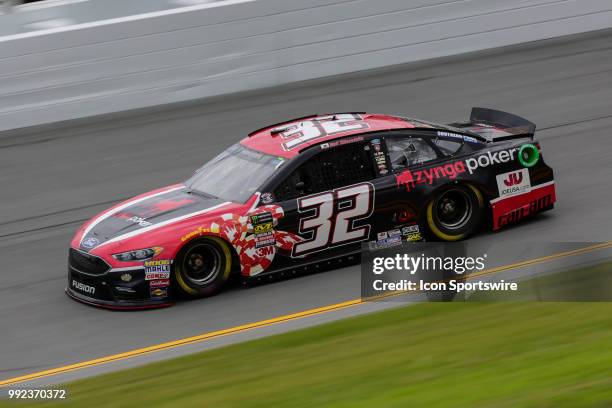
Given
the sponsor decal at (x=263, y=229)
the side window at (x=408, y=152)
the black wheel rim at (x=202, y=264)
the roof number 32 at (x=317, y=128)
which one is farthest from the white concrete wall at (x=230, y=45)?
the sponsor decal at (x=263, y=229)

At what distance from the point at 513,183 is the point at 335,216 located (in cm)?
215

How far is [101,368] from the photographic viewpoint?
8469mm

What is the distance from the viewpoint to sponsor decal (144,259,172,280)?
9656 mm

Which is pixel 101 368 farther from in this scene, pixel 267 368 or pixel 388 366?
pixel 388 366

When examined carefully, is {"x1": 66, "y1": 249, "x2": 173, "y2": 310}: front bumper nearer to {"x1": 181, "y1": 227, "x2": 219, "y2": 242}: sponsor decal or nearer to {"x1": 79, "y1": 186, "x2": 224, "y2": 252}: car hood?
{"x1": 79, "y1": 186, "x2": 224, "y2": 252}: car hood

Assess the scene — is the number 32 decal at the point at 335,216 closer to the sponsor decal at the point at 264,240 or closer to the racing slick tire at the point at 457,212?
the sponsor decal at the point at 264,240

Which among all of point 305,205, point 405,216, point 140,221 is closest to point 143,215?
point 140,221

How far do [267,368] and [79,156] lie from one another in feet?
29.1

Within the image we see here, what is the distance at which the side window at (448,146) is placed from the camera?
11039mm

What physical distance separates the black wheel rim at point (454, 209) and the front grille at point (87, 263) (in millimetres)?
3492

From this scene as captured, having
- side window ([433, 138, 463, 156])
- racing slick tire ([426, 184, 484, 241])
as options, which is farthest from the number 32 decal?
side window ([433, 138, 463, 156])

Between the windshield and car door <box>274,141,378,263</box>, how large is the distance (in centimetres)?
27

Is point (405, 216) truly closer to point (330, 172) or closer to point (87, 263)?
point (330, 172)

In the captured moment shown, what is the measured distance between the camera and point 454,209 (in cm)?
1104
